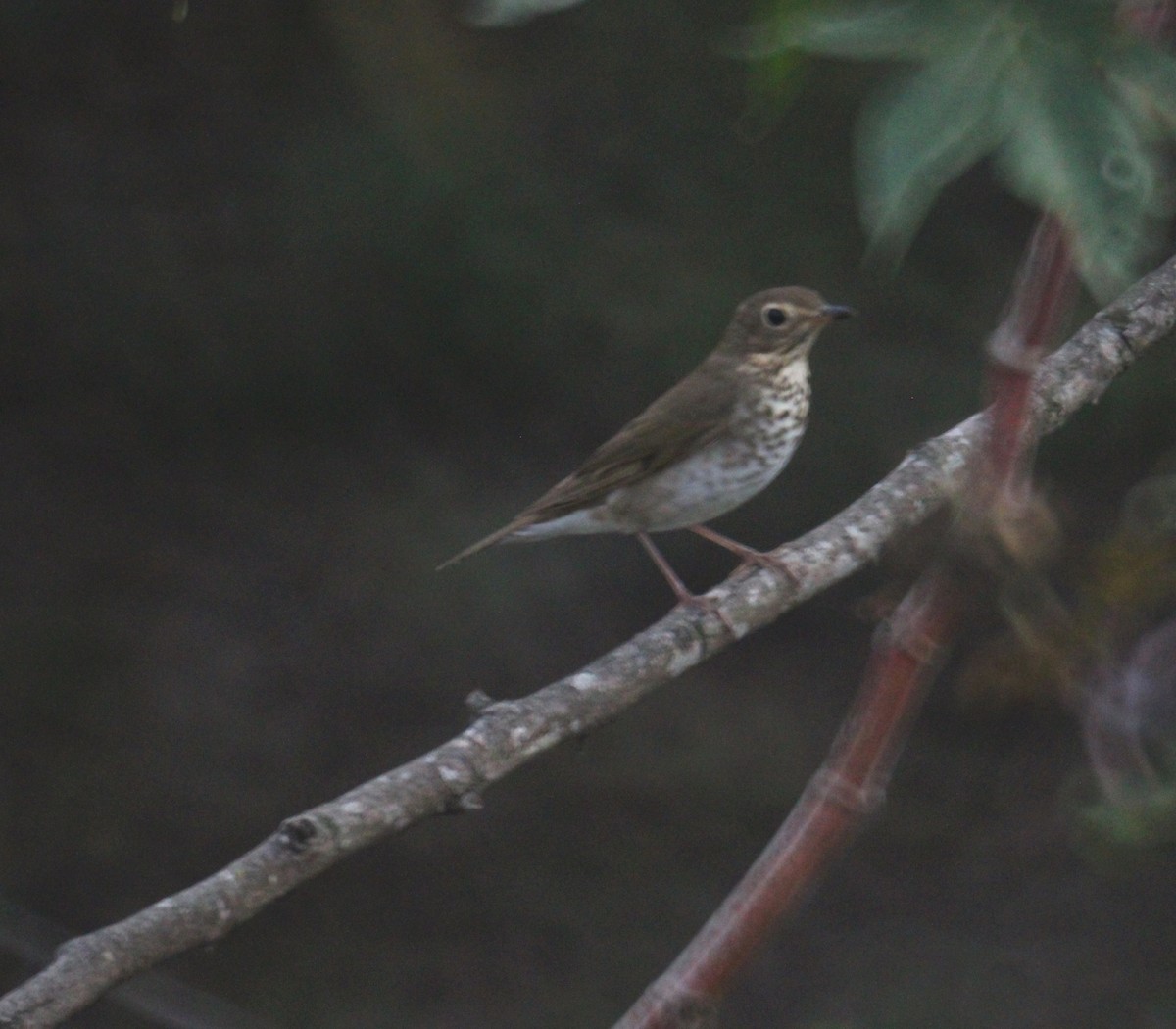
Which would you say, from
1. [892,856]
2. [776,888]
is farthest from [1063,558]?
[892,856]

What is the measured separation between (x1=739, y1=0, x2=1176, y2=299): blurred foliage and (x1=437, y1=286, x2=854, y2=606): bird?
6.74 feet

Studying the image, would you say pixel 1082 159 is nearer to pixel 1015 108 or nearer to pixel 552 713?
pixel 1015 108

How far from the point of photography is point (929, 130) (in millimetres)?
479

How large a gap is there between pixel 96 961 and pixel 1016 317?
0.67 meters

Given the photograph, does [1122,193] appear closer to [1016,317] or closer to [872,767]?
[1016,317]

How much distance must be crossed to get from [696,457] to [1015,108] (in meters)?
2.09

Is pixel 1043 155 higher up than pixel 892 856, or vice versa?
pixel 1043 155

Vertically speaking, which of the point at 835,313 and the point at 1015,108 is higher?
the point at 1015,108

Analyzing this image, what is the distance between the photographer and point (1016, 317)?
0.44 m

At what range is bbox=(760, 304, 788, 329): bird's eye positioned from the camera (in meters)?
2.61

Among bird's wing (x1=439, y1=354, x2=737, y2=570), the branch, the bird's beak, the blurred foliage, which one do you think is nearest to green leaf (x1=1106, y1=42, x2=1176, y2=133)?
the blurred foliage

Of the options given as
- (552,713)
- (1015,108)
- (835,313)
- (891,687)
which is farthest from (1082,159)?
(835,313)

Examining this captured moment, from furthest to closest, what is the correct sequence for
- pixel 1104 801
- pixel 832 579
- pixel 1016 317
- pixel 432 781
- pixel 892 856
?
pixel 892 856, pixel 832 579, pixel 432 781, pixel 1104 801, pixel 1016 317

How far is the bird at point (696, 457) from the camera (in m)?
2.57
